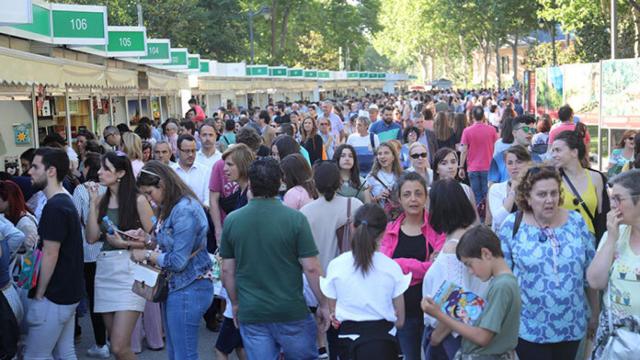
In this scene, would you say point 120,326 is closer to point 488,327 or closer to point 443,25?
point 488,327

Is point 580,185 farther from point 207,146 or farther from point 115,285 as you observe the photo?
point 207,146

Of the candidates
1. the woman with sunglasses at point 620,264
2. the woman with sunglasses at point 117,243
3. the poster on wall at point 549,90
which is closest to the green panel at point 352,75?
the poster on wall at point 549,90

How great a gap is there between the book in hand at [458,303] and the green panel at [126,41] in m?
13.0

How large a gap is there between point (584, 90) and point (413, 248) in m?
15.5

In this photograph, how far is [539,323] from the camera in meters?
4.86

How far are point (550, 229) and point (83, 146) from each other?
8.35 metres

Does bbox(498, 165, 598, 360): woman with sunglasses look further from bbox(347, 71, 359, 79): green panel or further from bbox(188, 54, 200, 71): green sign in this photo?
bbox(347, 71, 359, 79): green panel

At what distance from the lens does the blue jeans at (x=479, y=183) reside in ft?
41.0

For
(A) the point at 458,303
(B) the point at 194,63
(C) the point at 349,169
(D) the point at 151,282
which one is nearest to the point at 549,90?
(B) the point at 194,63

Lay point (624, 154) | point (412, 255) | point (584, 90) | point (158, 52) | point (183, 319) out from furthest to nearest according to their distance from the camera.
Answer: point (584, 90) → point (158, 52) → point (624, 154) → point (183, 319) → point (412, 255)

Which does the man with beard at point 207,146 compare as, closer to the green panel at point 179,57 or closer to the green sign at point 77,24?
the green sign at point 77,24

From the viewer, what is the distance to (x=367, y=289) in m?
4.77

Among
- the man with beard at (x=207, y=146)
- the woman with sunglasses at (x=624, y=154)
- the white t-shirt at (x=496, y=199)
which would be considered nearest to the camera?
the white t-shirt at (x=496, y=199)

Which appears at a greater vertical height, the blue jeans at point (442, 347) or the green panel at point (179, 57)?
the green panel at point (179, 57)
